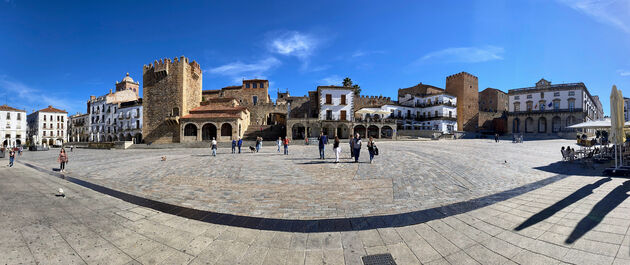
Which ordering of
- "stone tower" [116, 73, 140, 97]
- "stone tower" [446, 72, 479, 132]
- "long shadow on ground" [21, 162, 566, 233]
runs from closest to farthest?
"long shadow on ground" [21, 162, 566, 233] → "stone tower" [446, 72, 479, 132] → "stone tower" [116, 73, 140, 97]

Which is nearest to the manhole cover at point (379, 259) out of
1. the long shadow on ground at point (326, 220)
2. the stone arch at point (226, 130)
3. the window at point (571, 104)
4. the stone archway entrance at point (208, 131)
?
the long shadow on ground at point (326, 220)

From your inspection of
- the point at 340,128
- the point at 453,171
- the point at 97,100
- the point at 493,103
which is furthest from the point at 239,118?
the point at 493,103

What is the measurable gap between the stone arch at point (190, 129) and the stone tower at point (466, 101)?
50.6 metres

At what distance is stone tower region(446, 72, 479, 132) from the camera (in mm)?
49500

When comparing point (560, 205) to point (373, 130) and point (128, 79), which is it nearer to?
point (373, 130)

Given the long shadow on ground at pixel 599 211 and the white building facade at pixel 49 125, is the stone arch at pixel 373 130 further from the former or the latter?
the white building facade at pixel 49 125

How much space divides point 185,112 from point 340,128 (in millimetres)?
23635

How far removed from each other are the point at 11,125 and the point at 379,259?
3358 inches

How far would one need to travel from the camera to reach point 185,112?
33.2m

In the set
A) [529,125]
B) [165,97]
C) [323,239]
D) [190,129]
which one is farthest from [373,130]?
[323,239]

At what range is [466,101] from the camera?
163 ft

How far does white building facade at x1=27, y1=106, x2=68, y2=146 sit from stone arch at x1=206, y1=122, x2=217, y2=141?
56455 mm

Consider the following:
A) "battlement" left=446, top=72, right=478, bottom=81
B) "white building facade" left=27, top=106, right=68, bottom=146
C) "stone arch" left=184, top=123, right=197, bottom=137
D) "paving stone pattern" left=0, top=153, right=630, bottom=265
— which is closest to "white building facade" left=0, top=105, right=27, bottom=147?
"white building facade" left=27, top=106, right=68, bottom=146

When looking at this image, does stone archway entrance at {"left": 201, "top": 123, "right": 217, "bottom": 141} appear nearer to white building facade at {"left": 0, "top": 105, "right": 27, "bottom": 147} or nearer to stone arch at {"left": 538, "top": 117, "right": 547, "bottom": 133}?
white building facade at {"left": 0, "top": 105, "right": 27, "bottom": 147}
